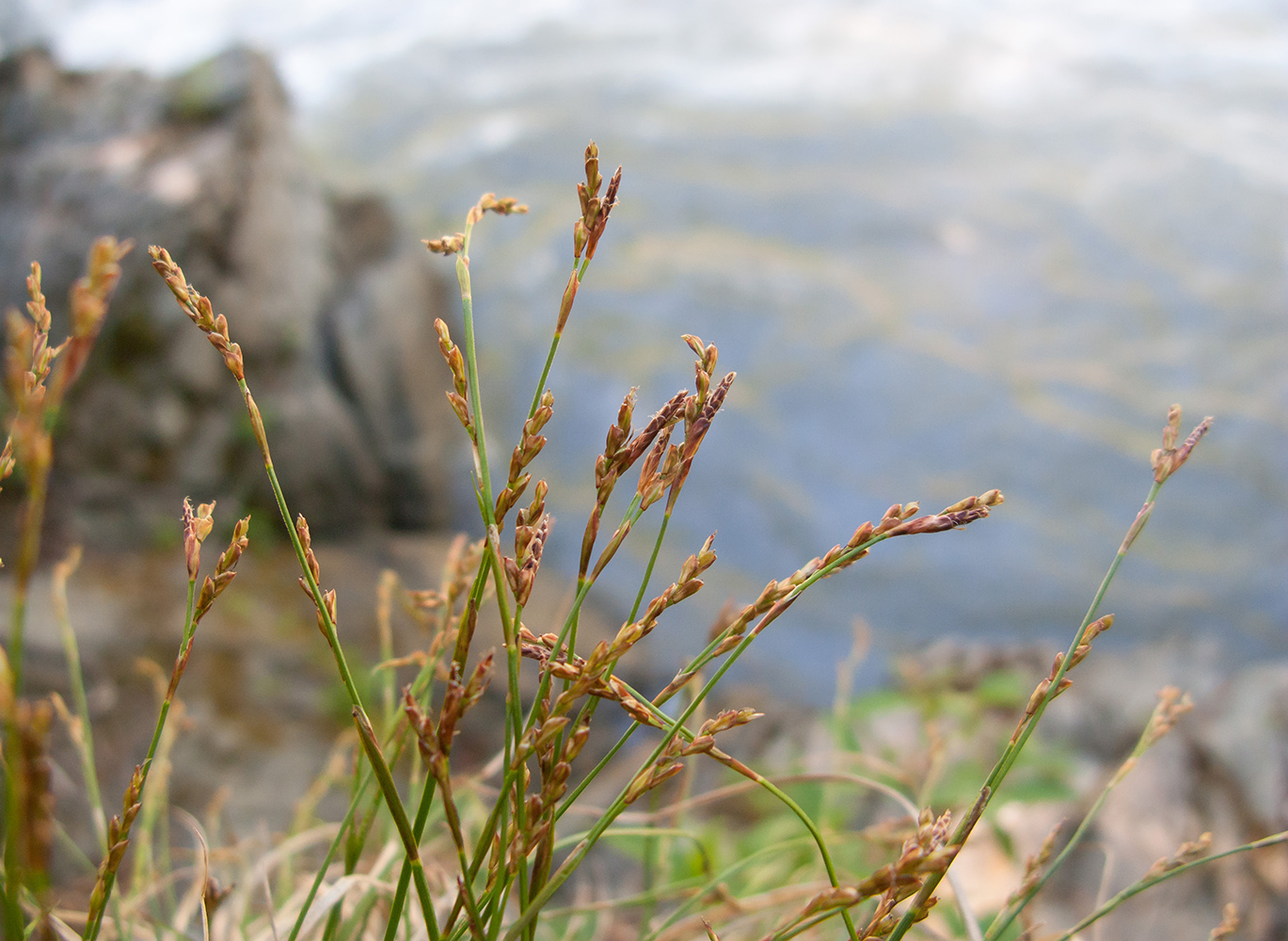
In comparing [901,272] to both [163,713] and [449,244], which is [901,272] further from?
[163,713]

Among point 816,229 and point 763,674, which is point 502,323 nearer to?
point 816,229

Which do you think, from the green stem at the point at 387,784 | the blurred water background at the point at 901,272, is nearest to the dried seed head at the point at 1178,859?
the green stem at the point at 387,784

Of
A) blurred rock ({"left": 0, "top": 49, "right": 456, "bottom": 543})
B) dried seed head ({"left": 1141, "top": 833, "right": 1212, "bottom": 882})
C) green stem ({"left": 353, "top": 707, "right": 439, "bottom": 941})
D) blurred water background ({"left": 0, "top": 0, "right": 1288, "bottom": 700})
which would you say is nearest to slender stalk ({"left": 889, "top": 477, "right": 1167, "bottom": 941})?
dried seed head ({"left": 1141, "top": 833, "right": 1212, "bottom": 882})

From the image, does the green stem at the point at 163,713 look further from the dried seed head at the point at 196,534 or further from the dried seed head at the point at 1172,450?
the dried seed head at the point at 1172,450

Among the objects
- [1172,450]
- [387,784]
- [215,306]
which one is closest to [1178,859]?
[1172,450]

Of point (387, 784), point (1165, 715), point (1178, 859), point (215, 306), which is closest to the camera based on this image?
point (387, 784)

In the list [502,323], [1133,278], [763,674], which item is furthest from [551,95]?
[763,674]
